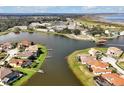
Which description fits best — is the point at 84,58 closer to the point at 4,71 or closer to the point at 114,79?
the point at 114,79

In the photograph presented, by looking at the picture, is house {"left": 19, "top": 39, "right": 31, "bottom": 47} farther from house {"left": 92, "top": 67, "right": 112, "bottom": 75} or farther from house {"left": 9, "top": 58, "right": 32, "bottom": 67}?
house {"left": 92, "top": 67, "right": 112, "bottom": 75}

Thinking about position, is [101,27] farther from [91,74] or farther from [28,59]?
[28,59]

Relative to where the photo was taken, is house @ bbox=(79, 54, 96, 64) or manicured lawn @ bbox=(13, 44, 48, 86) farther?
house @ bbox=(79, 54, 96, 64)

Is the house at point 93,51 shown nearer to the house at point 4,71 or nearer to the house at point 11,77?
the house at point 11,77

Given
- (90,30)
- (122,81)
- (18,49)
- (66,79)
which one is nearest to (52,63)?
(66,79)

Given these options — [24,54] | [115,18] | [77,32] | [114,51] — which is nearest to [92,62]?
[114,51]

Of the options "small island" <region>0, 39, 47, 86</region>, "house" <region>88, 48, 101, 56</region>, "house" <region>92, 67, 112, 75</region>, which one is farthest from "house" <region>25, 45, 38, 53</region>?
"house" <region>92, 67, 112, 75</region>

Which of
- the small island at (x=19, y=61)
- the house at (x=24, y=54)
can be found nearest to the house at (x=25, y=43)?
the small island at (x=19, y=61)
